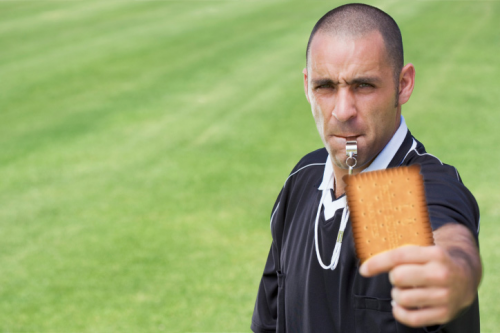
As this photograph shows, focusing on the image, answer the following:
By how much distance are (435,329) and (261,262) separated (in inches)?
195

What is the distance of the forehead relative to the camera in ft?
7.15

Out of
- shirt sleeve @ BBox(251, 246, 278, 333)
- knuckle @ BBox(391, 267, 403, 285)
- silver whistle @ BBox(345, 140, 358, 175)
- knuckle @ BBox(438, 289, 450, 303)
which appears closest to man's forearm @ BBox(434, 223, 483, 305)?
knuckle @ BBox(438, 289, 450, 303)

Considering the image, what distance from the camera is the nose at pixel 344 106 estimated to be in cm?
219

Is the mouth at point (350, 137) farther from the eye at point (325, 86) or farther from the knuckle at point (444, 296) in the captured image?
the knuckle at point (444, 296)

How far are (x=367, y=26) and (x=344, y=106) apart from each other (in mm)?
304

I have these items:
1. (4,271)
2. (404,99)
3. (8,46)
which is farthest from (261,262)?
(8,46)

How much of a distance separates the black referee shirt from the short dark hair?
0.30 metres

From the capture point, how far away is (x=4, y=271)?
22.0 ft

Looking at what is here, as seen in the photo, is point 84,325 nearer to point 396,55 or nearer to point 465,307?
point 396,55

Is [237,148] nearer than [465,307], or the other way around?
[465,307]

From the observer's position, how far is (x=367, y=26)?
2.24 meters

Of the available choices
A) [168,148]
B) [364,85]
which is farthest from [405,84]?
[168,148]

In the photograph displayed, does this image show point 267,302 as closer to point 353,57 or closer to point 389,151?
point 389,151

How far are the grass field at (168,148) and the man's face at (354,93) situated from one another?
3.81 m
